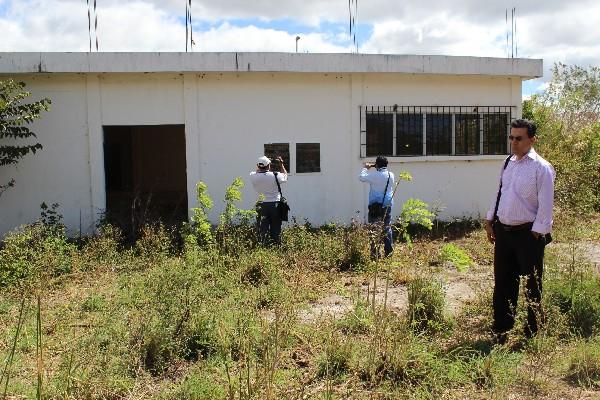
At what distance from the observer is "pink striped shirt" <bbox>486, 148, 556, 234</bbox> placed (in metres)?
4.34

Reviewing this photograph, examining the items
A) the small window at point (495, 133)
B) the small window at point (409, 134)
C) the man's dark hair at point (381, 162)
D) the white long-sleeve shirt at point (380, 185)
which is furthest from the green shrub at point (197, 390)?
the small window at point (495, 133)

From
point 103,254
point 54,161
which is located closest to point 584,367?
point 103,254

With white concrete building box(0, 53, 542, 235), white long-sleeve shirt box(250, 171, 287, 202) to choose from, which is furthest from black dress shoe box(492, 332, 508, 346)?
white concrete building box(0, 53, 542, 235)

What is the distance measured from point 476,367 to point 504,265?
0.96 m

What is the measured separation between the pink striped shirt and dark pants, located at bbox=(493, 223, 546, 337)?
0.42ft

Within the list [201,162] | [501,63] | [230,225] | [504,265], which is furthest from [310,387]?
[501,63]

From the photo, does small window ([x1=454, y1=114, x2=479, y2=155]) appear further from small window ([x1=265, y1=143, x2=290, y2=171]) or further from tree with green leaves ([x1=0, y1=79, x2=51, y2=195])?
tree with green leaves ([x1=0, y1=79, x2=51, y2=195])

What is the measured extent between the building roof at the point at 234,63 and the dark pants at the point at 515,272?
17.5ft

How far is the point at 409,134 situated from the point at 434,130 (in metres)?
0.50

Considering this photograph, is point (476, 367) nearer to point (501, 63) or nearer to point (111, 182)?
point (501, 63)

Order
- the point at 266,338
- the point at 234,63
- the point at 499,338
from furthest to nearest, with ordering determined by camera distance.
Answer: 1. the point at 234,63
2. the point at 499,338
3. the point at 266,338

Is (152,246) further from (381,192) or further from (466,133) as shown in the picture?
(466,133)

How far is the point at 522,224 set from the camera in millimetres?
4508

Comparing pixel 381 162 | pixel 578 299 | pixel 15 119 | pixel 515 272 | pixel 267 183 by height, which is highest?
pixel 15 119
